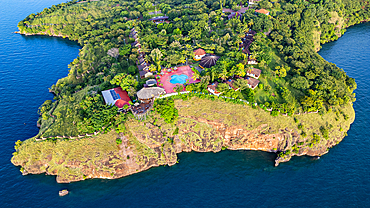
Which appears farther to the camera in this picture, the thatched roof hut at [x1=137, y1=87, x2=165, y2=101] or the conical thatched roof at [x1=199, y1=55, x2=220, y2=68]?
the conical thatched roof at [x1=199, y1=55, x2=220, y2=68]

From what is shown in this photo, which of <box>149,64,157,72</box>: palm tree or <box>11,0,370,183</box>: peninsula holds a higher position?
<box>149,64,157,72</box>: palm tree

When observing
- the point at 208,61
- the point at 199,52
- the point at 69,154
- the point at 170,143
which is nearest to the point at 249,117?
the point at 170,143

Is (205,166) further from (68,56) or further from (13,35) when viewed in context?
(13,35)

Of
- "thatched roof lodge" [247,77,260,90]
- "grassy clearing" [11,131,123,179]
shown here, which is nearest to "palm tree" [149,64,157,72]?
"grassy clearing" [11,131,123,179]

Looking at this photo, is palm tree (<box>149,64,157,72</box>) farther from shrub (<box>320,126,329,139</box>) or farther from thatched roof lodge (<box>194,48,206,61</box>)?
shrub (<box>320,126,329,139</box>)

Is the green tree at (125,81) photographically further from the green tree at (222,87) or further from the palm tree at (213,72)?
the green tree at (222,87)

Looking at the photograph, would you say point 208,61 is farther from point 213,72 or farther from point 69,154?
point 69,154
